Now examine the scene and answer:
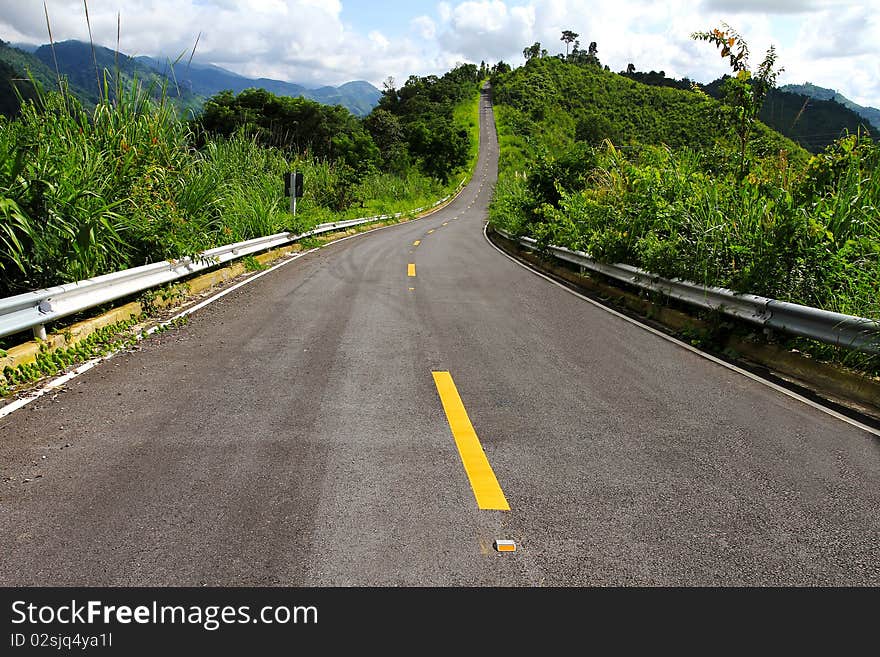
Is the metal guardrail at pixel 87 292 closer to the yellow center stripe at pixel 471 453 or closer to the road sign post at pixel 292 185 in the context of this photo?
the yellow center stripe at pixel 471 453

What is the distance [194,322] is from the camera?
314 inches

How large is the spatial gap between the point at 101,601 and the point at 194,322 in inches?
232

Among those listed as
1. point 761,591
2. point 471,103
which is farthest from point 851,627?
point 471,103

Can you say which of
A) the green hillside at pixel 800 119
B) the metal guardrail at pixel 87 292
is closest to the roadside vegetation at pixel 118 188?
the metal guardrail at pixel 87 292

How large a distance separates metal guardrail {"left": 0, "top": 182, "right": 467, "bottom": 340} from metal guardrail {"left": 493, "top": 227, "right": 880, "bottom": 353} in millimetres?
7093

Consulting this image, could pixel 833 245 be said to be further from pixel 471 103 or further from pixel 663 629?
pixel 471 103

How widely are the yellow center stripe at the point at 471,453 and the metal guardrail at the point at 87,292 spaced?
3.66 m

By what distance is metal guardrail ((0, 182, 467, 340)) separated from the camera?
17.4 feet

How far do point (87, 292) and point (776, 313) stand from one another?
7.27m

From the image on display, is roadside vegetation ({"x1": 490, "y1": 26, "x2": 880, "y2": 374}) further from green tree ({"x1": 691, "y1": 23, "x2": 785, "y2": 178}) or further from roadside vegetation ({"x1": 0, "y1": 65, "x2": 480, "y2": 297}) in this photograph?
roadside vegetation ({"x1": 0, "y1": 65, "x2": 480, "y2": 297})

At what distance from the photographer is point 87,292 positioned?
649cm

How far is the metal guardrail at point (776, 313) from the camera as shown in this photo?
5.41 metres

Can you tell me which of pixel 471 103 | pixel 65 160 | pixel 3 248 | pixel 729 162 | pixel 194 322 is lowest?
pixel 194 322

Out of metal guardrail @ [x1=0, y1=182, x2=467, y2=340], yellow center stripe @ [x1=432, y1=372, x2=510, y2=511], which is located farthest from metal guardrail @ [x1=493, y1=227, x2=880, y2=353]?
metal guardrail @ [x1=0, y1=182, x2=467, y2=340]
